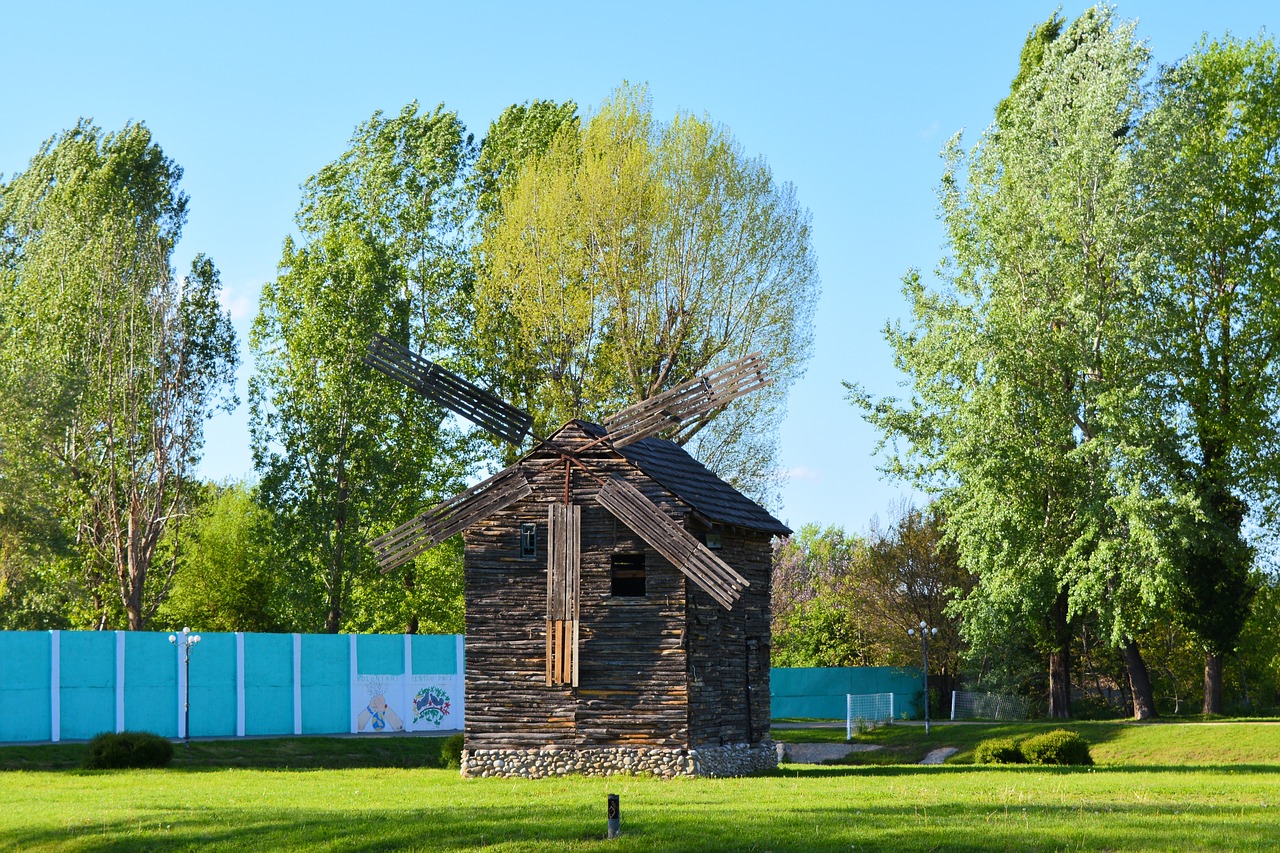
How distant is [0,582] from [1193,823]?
3662cm

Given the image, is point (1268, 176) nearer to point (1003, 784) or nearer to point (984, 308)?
point (984, 308)

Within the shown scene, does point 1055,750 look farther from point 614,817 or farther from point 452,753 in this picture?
point 614,817

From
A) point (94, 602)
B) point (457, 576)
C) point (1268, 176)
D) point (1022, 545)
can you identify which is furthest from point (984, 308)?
point (94, 602)

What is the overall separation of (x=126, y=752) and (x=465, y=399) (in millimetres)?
10786

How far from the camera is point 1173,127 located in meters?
34.2

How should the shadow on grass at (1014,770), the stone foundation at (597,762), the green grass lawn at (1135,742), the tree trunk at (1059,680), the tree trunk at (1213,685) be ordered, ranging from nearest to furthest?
the stone foundation at (597,762), the shadow on grass at (1014,770), the green grass lawn at (1135,742), the tree trunk at (1213,685), the tree trunk at (1059,680)

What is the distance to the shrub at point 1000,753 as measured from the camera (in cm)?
2977

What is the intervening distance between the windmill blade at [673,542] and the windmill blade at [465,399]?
Answer: 6299 mm

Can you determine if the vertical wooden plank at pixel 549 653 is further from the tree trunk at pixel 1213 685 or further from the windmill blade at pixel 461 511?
the tree trunk at pixel 1213 685

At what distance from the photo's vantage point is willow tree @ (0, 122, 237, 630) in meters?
41.3

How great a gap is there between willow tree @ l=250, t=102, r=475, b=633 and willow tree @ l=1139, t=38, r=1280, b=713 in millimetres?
21134

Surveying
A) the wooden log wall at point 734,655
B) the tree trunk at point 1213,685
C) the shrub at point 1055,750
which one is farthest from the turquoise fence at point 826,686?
the wooden log wall at point 734,655

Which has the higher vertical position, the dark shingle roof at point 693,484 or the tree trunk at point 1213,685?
the dark shingle roof at point 693,484

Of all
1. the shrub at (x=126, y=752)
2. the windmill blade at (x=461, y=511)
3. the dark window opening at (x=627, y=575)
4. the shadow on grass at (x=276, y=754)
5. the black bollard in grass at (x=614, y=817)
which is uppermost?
the windmill blade at (x=461, y=511)
